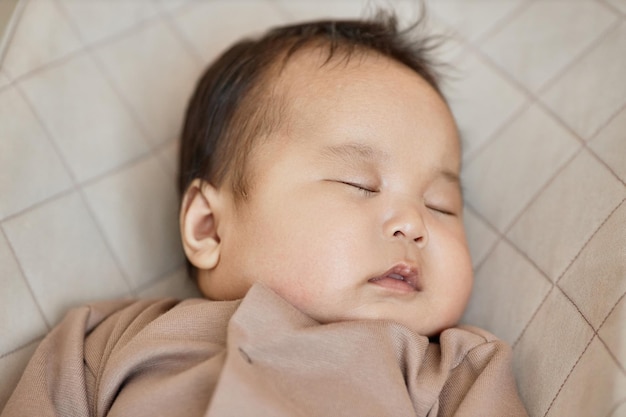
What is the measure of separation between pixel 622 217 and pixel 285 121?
49cm

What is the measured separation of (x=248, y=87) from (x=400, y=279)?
399 mm

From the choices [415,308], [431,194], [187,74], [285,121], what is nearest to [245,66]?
[285,121]

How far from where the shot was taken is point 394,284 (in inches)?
37.9

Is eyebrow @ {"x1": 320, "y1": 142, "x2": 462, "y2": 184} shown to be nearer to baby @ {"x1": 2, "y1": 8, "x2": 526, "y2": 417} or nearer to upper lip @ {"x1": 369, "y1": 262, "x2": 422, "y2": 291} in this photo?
baby @ {"x1": 2, "y1": 8, "x2": 526, "y2": 417}

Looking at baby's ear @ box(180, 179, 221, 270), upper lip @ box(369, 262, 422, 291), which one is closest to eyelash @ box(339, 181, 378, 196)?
upper lip @ box(369, 262, 422, 291)

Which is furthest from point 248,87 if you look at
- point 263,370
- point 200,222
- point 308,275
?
point 263,370

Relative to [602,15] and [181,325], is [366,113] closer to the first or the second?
[181,325]

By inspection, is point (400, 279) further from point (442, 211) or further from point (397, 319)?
point (442, 211)

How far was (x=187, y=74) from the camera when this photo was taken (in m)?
1.39

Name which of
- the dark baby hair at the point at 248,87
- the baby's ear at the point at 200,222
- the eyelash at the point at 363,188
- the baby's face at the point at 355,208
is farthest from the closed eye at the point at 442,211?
the baby's ear at the point at 200,222

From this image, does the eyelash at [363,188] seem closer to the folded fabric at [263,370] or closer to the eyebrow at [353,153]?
the eyebrow at [353,153]

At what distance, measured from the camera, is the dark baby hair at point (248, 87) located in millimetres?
1076

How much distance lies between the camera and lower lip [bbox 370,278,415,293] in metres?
0.95

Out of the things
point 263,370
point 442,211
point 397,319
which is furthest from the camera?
point 442,211
